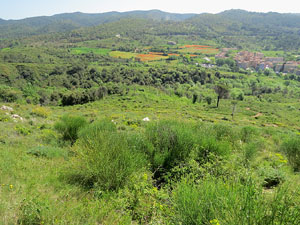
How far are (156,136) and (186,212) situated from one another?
3555mm

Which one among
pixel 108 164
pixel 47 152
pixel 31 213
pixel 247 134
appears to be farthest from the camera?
pixel 247 134

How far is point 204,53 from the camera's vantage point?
5418 inches

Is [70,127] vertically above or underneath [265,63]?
above

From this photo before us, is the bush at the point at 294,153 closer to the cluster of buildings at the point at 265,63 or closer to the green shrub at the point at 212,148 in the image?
the green shrub at the point at 212,148

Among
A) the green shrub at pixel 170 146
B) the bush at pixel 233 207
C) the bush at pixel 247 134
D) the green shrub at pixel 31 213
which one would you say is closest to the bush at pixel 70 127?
the green shrub at pixel 170 146

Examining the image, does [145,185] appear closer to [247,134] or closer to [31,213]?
[31,213]

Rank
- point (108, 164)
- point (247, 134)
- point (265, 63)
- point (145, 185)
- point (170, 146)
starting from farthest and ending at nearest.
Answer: point (265, 63), point (247, 134), point (170, 146), point (108, 164), point (145, 185)

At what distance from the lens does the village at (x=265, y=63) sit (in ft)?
353

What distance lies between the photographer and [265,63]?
377 ft

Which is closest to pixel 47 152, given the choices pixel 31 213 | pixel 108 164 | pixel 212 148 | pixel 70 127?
pixel 70 127

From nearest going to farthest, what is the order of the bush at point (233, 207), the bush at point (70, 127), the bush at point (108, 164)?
the bush at point (233, 207) → the bush at point (108, 164) → the bush at point (70, 127)

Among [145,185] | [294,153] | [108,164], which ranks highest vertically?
[108,164]

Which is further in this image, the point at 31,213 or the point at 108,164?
the point at 108,164

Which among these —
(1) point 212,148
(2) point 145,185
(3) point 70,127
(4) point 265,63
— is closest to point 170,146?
(1) point 212,148
